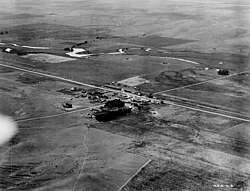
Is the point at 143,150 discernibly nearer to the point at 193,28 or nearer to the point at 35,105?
the point at 35,105

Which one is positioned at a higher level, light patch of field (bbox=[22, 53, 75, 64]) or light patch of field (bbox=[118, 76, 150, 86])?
light patch of field (bbox=[22, 53, 75, 64])

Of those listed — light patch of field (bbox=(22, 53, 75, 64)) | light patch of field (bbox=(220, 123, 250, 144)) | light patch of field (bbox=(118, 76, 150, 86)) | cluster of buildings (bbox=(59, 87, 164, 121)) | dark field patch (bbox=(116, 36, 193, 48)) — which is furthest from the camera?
dark field patch (bbox=(116, 36, 193, 48))

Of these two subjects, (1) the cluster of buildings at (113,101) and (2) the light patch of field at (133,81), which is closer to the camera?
(1) the cluster of buildings at (113,101)

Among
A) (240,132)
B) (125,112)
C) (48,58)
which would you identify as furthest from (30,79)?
(240,132)

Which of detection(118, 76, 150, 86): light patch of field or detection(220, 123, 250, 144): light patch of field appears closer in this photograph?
detection(220, 123, 250, 144): light patch of field

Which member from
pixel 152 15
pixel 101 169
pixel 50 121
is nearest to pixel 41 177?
pixel 101 169

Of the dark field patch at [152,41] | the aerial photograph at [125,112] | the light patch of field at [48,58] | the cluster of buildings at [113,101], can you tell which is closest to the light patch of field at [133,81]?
the aerial photograph at [125,112]

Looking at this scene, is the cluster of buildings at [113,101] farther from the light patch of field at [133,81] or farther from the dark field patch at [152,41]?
the dark field patch at [152,41]

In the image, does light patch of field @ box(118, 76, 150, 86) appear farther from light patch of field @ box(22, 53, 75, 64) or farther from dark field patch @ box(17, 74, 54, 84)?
light patch of field @ box(22, 53, 75, 64)

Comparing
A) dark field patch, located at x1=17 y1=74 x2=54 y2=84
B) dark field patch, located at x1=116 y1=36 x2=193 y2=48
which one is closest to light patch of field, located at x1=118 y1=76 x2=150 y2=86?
dark field patch, located at x1=17 y1=74 x2=54 y2=84
